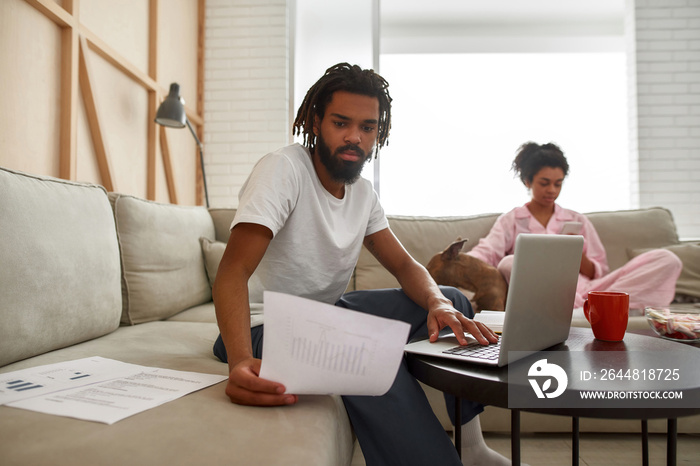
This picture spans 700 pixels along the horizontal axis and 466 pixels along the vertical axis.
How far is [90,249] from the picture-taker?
4.67 feet

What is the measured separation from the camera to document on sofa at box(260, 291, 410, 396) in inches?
26.5

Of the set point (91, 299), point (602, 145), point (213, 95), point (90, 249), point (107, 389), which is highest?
point (213, 95)

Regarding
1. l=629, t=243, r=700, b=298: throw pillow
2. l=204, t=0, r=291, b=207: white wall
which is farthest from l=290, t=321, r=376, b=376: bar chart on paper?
l=204, t=0, r=291, b=207: white wall

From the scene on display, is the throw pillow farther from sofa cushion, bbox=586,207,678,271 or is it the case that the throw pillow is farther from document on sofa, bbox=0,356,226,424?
document on sofa, bbox=0,356,226,424

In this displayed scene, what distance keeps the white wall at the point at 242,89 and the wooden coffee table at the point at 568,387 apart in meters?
3.26

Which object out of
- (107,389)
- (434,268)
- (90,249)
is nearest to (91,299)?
(90,249)

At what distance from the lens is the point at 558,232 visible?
2.41 metres

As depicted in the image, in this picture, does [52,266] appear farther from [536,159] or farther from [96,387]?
[536,159]

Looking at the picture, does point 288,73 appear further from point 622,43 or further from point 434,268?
point 622,43

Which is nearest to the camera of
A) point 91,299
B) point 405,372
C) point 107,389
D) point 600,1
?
point 107,389

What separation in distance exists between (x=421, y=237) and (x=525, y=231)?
544mm

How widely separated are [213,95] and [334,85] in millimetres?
2885

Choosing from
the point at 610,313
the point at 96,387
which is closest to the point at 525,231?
the point at 610,313

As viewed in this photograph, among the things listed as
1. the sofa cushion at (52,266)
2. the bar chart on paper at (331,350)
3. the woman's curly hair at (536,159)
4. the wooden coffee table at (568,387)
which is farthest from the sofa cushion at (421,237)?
the bar chart on paper at (331,350)
